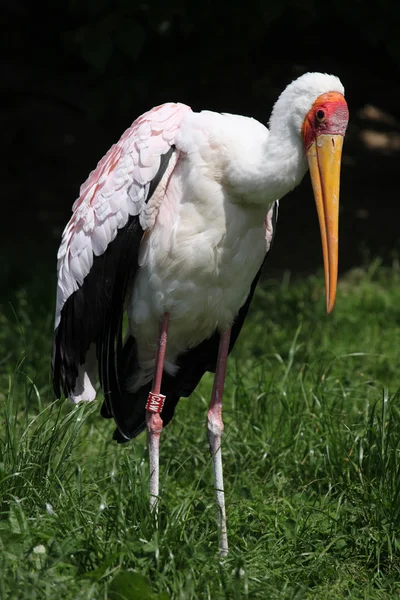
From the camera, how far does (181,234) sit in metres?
3.54

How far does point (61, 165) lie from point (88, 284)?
4.96m

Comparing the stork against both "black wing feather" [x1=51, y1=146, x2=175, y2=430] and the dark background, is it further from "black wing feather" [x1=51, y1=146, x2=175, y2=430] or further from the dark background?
the dark background

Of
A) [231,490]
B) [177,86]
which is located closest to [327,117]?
[231,490]

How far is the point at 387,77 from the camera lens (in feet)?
26.9

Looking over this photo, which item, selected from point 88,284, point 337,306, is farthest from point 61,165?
point 88,284

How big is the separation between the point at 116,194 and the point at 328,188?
77 centimetres

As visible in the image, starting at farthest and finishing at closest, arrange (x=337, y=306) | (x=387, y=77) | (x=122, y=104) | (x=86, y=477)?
(x=387, y=77) < (x=122, y=104) < (x=337, y=306) < (x=86, y=477)

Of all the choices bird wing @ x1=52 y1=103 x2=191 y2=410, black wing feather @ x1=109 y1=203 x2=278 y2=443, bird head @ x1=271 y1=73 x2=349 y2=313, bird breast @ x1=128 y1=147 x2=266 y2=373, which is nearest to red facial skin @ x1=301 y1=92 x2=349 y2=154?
bird head @ x1=271 y1=73 x2=349 y2=313

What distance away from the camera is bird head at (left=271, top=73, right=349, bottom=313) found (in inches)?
130

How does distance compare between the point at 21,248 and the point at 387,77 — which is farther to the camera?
the point at 387,77

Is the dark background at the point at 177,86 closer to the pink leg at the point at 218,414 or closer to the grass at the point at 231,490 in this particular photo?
the grass at the point at 231,490

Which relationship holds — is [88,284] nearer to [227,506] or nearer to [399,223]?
[227,506]

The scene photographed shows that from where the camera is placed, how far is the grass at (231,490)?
116 inches

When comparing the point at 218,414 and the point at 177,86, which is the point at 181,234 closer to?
the point at 218,414
